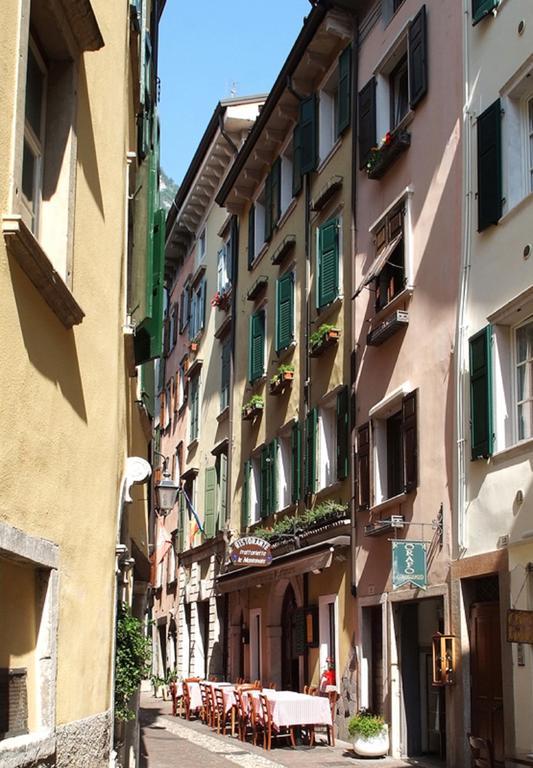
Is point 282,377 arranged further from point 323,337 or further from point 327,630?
point 327,630

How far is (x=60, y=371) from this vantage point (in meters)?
5.84

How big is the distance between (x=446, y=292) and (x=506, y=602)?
4.44 m

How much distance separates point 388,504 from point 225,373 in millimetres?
14405

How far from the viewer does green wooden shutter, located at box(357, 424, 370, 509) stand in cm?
1714

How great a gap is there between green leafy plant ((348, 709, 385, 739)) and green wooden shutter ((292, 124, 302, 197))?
11406 millimetres

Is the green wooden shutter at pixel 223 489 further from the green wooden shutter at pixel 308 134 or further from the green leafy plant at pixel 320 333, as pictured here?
the green wooden shutter at pixel 308 134

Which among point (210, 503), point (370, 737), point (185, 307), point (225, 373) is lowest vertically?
point (370, 737)

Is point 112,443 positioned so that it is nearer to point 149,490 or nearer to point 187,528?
point 149,490

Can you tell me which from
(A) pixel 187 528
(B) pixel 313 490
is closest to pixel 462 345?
(B) pixel 313 490

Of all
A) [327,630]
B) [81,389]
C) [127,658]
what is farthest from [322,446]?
[81,389]

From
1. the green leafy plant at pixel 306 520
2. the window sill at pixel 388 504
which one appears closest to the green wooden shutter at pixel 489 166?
the window sill at pixel 388 504

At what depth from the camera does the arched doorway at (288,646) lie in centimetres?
2177

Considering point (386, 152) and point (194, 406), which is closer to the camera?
point (386, 152)

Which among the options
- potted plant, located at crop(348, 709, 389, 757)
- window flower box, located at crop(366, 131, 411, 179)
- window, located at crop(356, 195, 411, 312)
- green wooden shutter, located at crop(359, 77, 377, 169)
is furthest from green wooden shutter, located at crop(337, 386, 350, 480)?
potted plant, located at crop(348, 709, 389, 757)
